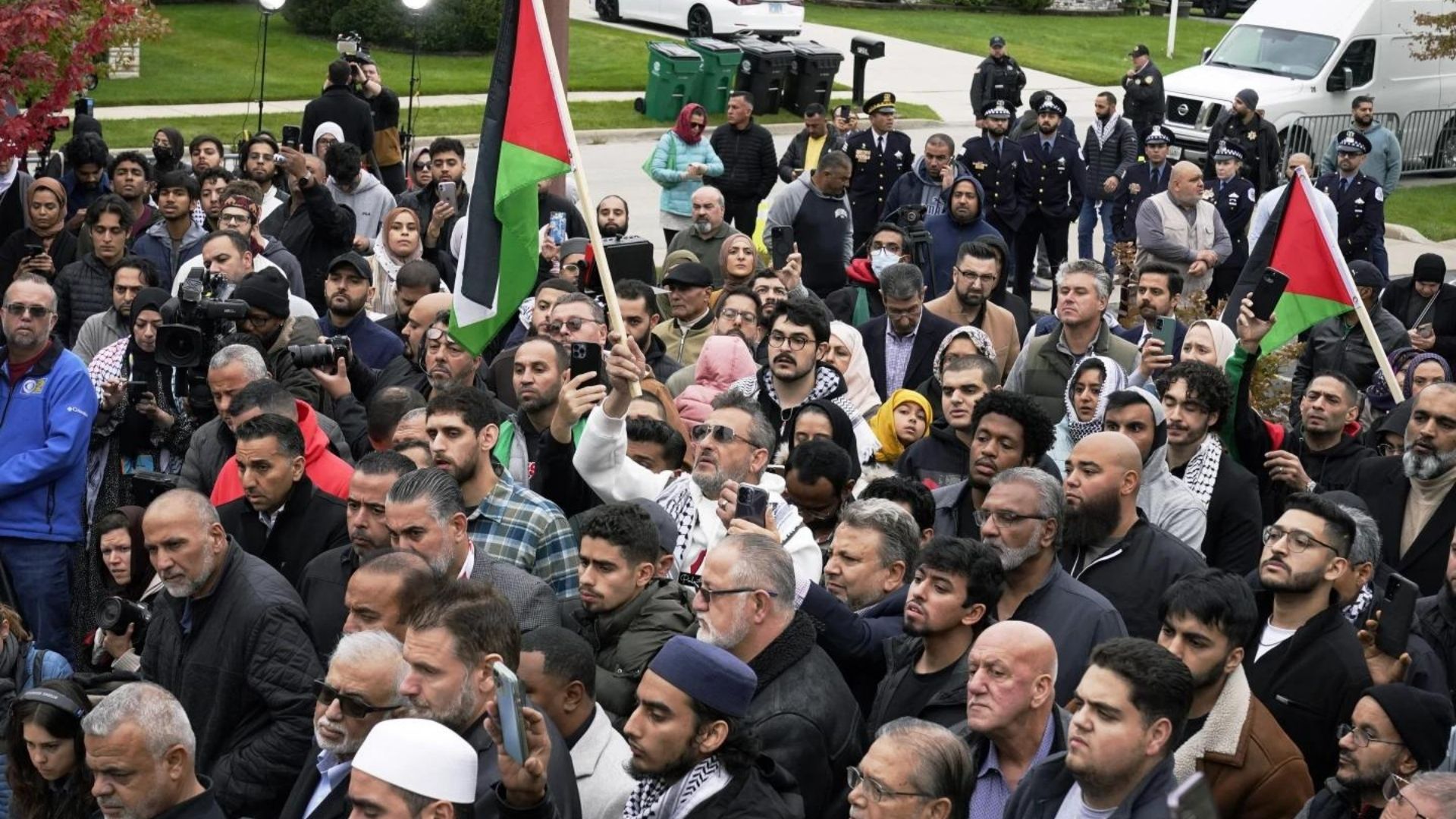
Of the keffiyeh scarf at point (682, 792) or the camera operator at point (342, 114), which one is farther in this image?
the camera operator at point (342, 114)

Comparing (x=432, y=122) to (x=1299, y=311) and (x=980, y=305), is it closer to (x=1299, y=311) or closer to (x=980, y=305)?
(x=980, y=305)

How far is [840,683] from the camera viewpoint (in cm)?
619

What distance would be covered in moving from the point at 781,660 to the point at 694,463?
7.05 feet

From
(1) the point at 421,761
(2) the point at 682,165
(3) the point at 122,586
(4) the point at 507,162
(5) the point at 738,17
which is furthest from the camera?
(5) the point at 738,17

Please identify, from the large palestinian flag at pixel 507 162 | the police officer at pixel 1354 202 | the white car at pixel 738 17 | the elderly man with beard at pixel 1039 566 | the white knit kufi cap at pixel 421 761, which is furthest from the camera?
the white car at pixel 738 17

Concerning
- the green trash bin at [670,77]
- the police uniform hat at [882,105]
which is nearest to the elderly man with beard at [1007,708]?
the police uniform hat at [882,105]

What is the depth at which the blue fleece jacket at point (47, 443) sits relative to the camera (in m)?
9.06

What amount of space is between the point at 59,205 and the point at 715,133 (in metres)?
6.25

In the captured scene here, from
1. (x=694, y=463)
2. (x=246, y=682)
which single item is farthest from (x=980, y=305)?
(x=246, y=682)

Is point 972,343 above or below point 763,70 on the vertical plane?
below

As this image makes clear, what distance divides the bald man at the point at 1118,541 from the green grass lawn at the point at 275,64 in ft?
67.0

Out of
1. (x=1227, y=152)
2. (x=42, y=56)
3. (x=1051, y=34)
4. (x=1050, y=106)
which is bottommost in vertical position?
(x=1227, y=152)

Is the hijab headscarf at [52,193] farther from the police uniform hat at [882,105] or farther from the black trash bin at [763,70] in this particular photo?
the black trash bin at [763,70]

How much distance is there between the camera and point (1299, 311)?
10.2m
